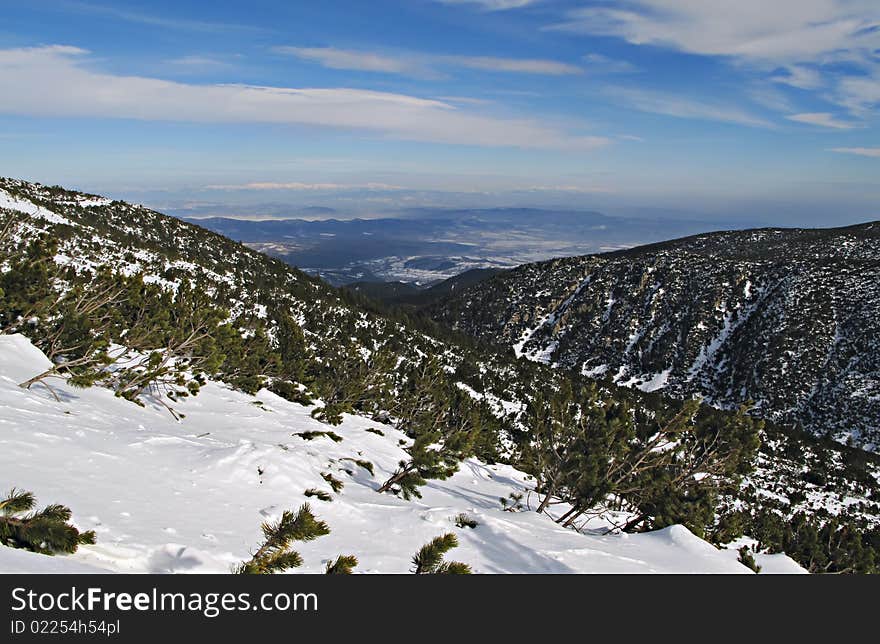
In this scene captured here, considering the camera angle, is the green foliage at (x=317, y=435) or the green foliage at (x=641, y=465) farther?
the green foliage at (x=317, y=435)

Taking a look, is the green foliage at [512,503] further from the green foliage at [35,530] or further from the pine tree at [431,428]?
the green foliage at [35,530]

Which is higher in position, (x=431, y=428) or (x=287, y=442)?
(x=287, y=442)

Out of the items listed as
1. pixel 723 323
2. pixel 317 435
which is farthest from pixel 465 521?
A: pixel 723 323

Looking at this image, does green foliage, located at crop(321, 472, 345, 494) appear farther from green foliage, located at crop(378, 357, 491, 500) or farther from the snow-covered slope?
green foliage, located at crop(378, 357, 491, 500)

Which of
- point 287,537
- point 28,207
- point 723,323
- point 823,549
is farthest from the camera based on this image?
point 723,323

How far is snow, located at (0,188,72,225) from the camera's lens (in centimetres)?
3744

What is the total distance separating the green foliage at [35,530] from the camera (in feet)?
12.1

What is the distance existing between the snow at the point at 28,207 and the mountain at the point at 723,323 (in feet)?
182

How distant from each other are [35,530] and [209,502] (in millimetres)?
2543

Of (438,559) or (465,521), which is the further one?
(465,521)

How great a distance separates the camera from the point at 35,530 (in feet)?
12.2

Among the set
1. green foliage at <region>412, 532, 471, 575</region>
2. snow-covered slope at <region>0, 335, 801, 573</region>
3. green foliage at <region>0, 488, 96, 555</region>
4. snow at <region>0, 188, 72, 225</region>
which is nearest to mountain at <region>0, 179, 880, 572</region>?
snow-covered slope at <region>0, 335, 801, 573</region>

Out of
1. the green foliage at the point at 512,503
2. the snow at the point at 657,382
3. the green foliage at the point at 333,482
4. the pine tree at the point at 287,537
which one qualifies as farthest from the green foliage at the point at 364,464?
the snow at the point at 657,382

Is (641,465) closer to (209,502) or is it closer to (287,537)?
(209,502)
